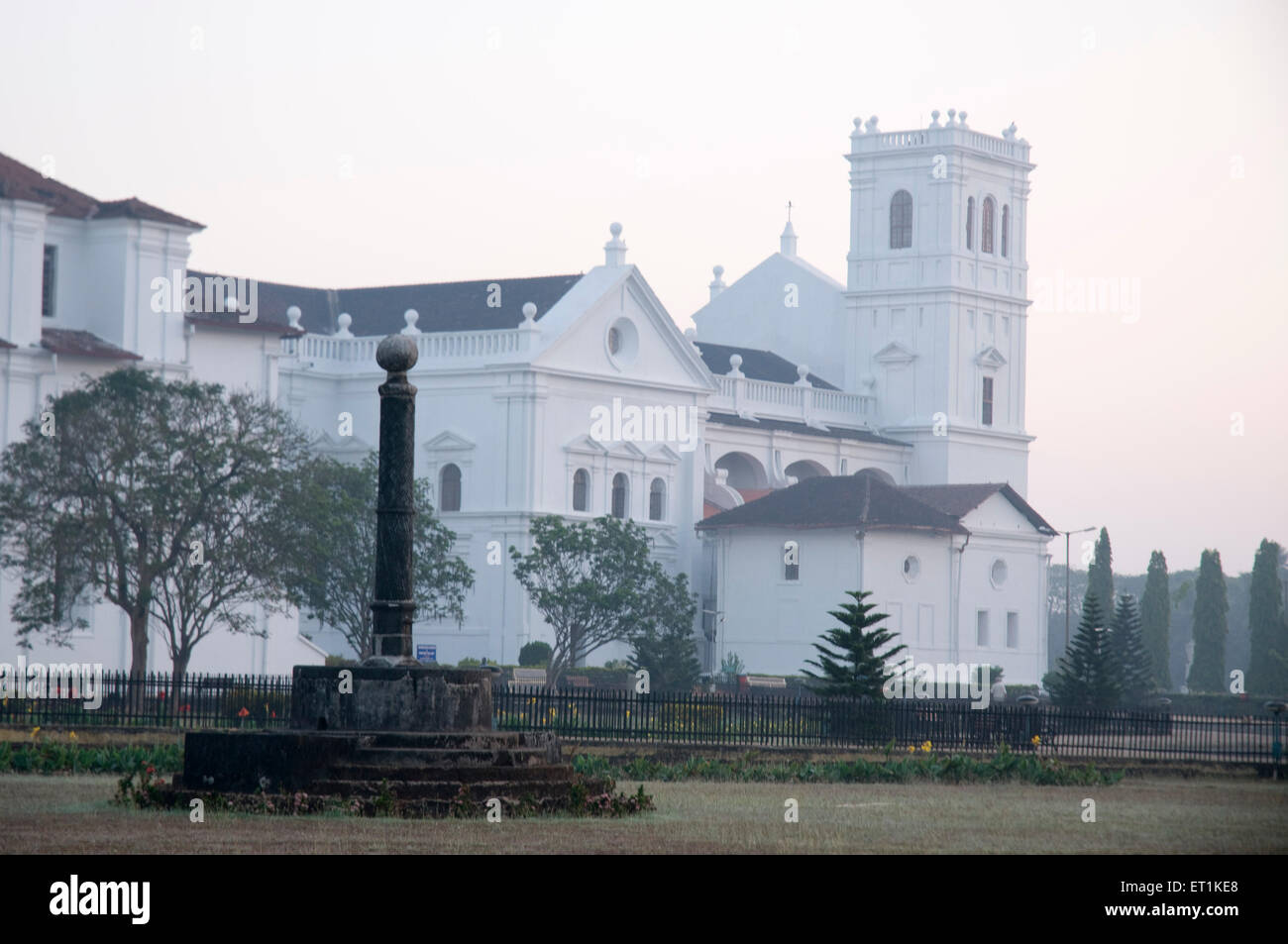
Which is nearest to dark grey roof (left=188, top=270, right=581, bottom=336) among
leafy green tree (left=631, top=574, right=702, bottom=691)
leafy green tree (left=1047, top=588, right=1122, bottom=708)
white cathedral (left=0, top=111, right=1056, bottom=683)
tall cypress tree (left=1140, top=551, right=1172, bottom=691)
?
white cathedral (left=0, top=111, right=1056, bottom=683)

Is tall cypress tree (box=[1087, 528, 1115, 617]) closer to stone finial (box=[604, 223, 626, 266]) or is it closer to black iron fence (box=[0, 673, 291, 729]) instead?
stone finial (box=[604, 223, 626, 266])

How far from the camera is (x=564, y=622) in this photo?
200 feet

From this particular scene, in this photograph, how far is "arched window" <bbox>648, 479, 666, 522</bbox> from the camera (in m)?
70.8

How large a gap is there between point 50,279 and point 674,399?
25185mm

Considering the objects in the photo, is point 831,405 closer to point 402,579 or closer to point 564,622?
point 564,622

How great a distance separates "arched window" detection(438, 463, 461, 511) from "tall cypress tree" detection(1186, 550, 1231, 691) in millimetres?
31986

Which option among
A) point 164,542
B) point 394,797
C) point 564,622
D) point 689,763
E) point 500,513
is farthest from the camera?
point 500,513

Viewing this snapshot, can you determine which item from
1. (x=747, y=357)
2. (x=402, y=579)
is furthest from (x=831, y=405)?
(x=402, y=579)

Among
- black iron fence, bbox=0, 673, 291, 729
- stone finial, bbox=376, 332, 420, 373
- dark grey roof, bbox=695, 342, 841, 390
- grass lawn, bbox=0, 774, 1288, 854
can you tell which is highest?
dark grey roof, bbox=695, 342, 841, 390

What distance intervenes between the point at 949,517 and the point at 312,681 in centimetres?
4990

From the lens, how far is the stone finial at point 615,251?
68875mm

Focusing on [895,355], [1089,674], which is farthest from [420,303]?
[1089,674]

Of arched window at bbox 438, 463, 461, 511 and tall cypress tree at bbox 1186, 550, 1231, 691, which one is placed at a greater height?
arched window at bbox 438, 463, 461, 511

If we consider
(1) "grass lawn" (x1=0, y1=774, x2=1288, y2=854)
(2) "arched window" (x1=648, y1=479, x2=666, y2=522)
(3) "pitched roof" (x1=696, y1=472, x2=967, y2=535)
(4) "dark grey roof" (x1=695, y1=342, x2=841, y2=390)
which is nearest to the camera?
(1) "grass lawn" (x1=0, y1=774, x2=1288, y2=854)
